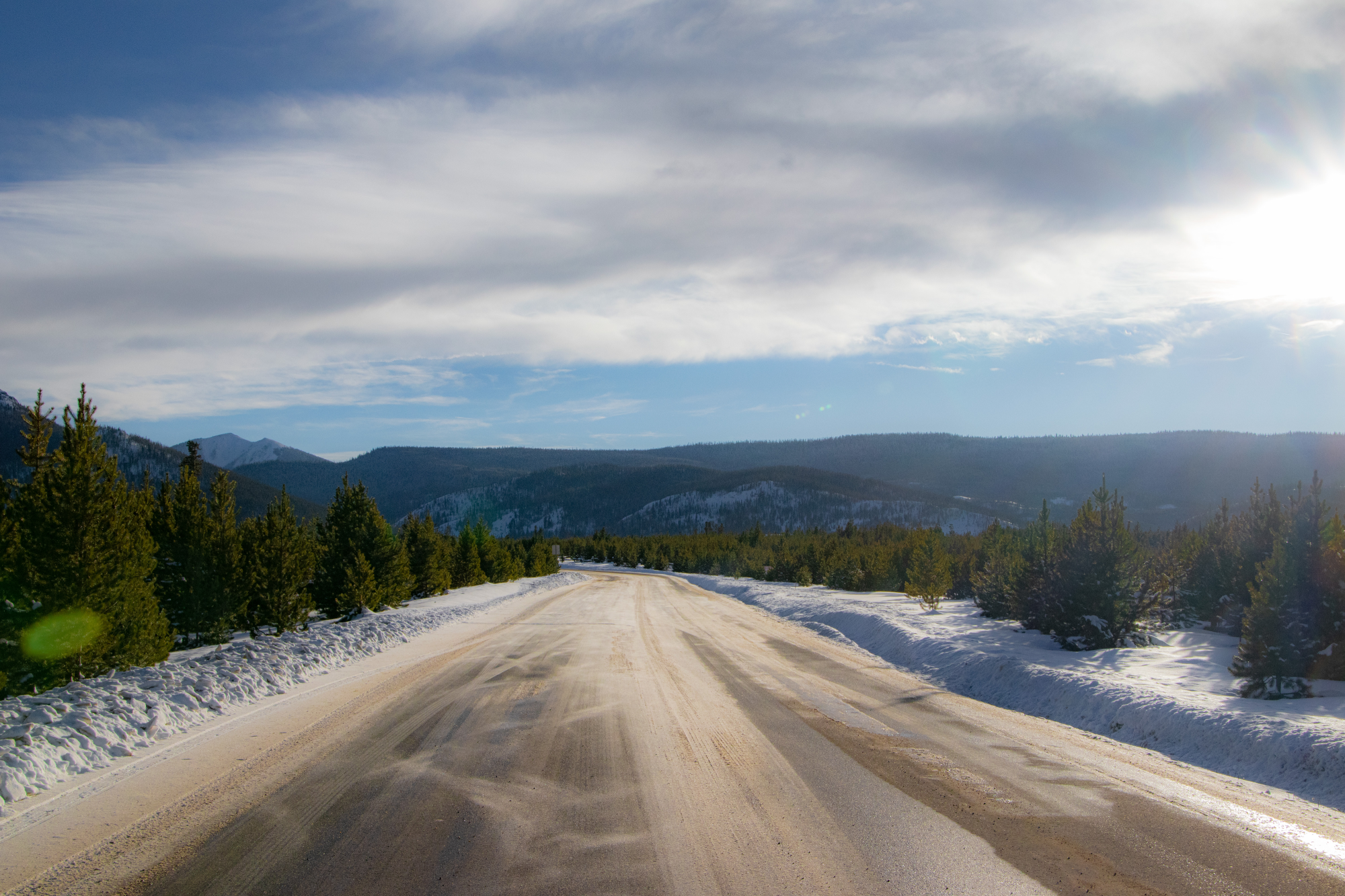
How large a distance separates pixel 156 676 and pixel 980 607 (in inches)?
948

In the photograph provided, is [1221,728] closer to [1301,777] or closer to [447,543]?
[1301,777]

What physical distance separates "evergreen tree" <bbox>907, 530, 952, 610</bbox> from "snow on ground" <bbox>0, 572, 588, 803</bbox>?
1958 centimetres

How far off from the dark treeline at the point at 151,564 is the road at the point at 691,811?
6987 mm

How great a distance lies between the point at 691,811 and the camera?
5891mm

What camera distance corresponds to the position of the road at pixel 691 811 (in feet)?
15.5

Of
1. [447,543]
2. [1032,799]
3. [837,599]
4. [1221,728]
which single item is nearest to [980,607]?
[837,599]

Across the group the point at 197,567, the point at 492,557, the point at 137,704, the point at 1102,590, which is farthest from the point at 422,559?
the point at 1102,590

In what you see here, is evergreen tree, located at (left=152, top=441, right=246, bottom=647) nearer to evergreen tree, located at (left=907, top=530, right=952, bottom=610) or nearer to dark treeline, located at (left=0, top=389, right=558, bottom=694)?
dark treeline, located at (left=0, top=389, right=558, bottom=694)

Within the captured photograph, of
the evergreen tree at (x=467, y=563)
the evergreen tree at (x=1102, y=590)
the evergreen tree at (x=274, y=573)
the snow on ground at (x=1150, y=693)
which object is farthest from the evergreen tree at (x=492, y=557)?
the evergreen tree at (x=1102, y=590)

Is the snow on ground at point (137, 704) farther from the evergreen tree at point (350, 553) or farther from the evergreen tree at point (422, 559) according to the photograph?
the evergreen tree at point (422, 559)

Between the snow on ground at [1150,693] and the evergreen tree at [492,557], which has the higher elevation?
the snow on ground at [1150,693]

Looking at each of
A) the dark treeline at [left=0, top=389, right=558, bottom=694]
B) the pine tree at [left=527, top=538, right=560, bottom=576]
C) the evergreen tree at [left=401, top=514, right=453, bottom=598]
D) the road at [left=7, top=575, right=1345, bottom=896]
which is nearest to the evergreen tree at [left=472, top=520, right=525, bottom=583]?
the pine tree at [left=527, top=538, right=560, bottom=576]

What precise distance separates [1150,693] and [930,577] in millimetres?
16713

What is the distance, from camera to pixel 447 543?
45.1 m
